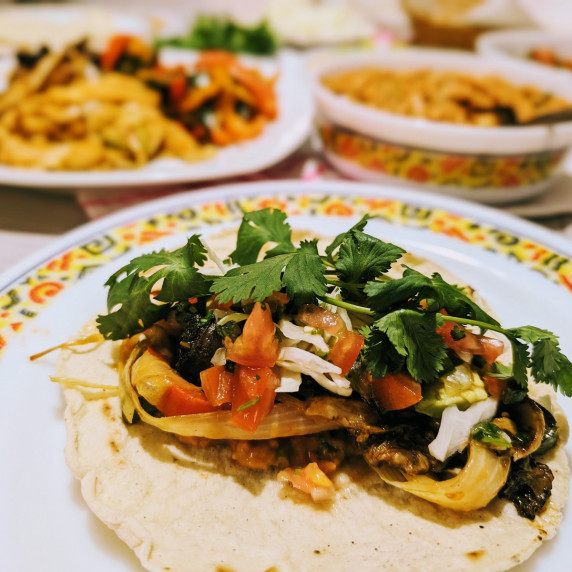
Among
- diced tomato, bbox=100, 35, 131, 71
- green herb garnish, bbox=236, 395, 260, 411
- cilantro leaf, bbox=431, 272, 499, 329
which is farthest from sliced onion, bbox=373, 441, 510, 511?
diced tomato, bbox=100, 35, 131, 71

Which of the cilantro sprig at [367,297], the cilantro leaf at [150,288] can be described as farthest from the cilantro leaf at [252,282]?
the cilantro leaf at [150,288]

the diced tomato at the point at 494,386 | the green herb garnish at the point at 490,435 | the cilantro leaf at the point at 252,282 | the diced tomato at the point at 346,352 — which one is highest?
the cilantro leaf at the point at 252,282

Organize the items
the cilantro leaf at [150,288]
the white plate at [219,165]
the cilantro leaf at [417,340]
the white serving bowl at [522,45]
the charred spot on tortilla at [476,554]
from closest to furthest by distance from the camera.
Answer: the charred spot on tortilla at [476,554] → the cilantro leaf at [417,340] → the cilantro leaf at [150,288] → the white plate at [219,165] → the white serving bowl at [522,45]

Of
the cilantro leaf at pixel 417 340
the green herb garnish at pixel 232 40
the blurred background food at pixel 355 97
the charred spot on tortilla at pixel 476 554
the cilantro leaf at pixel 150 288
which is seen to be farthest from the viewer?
the green herb garnish at pixel 232 40

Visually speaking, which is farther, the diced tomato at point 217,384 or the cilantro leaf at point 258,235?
the cilantro leaf at point 258,235

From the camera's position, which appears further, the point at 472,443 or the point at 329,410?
the point at 329,410

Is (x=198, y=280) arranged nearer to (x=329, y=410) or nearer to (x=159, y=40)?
(x=329, y=410)

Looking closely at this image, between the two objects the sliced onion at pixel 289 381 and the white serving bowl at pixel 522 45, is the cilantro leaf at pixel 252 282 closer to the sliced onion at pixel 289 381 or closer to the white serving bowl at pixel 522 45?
the sliced onion at pixel 289 381

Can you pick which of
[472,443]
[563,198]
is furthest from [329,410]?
[563,198]
